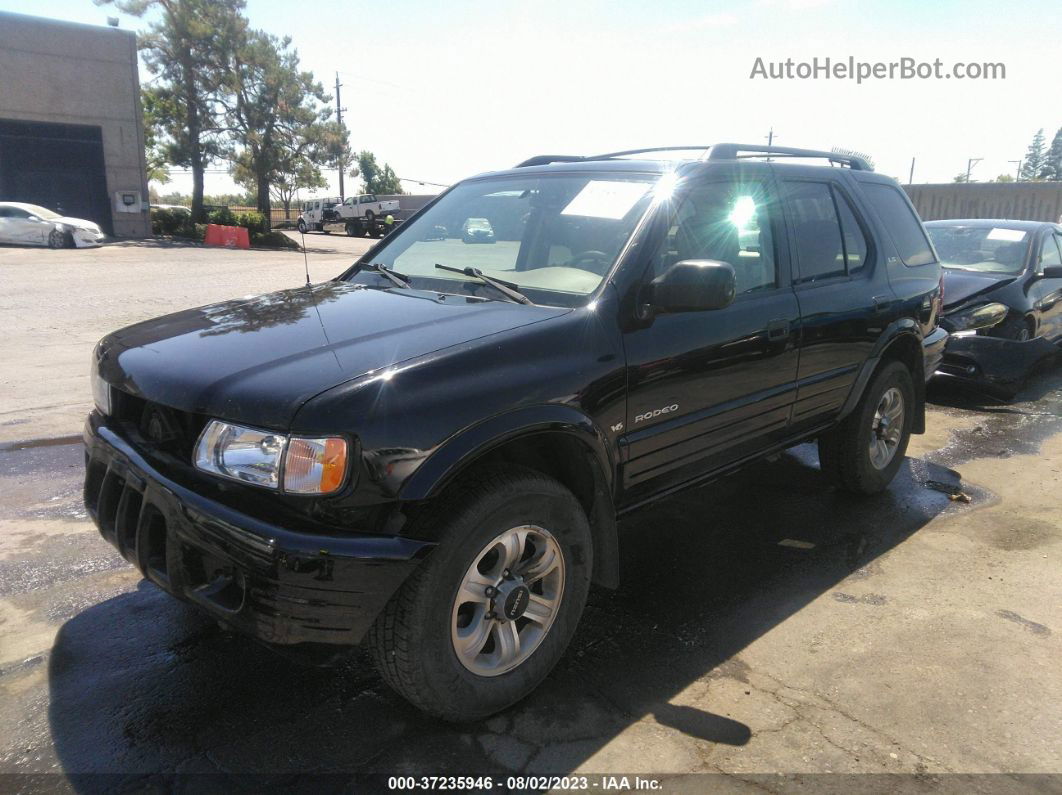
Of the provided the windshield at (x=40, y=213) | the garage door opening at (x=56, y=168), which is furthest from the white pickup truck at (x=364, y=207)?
the windshield at (x=40, y=213)

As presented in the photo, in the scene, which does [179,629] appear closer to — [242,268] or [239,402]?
[239,402]

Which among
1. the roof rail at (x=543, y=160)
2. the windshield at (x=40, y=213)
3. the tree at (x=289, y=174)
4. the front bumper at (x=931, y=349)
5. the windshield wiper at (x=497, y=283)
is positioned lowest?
the front bumper at (x=931, y=349)

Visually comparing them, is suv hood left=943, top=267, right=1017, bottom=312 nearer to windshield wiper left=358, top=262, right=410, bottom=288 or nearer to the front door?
the front door

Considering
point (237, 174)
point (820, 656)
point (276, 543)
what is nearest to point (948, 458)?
point (820, 656)

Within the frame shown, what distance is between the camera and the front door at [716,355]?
304 centimetres

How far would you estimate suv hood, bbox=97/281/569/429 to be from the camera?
230 cm

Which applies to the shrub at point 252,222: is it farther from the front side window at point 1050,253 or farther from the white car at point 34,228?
the front side window at point 1050,253

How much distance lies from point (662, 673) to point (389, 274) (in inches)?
81.0

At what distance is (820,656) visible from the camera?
308cm

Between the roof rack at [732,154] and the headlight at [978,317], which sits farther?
the headlight at [978,317]

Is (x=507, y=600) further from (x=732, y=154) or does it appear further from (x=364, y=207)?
(x=364, y=207)

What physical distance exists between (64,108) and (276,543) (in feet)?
102

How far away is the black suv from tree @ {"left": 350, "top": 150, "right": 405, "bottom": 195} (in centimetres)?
6959

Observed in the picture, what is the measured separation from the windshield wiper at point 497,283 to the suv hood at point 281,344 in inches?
2.5
